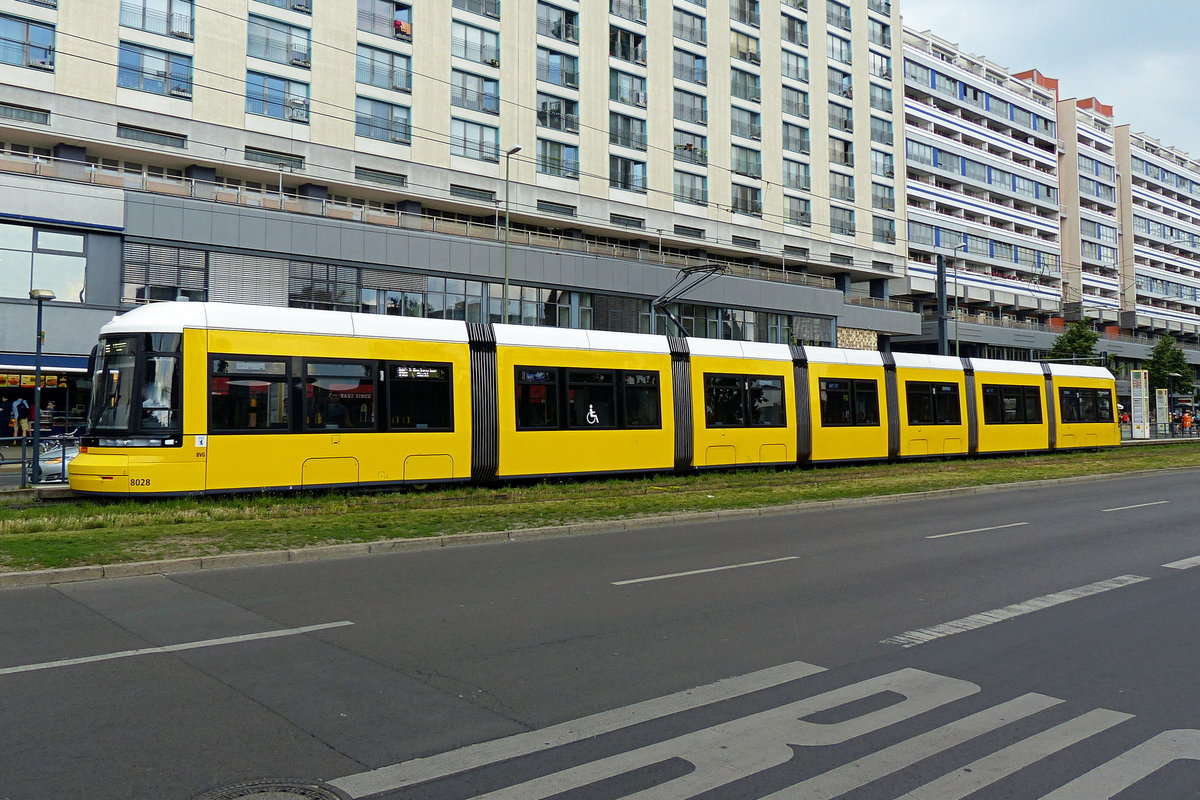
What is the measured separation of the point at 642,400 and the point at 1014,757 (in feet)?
54.4

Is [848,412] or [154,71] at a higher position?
[154,71]

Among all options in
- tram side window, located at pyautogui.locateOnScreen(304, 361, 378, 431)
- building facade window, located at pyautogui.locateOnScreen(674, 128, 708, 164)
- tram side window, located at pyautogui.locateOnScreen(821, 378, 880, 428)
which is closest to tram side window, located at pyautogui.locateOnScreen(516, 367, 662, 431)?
tram side window, located at pyautogui.locateOnScreen(304, 361, 378, 431)

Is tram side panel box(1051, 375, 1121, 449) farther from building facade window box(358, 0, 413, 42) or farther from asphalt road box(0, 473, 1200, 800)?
building facade window box(358, 0, 413, 42)

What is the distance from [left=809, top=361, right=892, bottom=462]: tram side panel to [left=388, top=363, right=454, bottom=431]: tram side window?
36.6 ft

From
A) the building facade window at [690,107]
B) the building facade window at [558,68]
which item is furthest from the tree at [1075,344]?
the building facade window at [558,68]

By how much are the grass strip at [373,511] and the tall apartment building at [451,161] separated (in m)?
20.7

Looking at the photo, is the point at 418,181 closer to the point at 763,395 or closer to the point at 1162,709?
the point at 763,395

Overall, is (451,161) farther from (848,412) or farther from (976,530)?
(976,530)

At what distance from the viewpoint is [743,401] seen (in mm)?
22938

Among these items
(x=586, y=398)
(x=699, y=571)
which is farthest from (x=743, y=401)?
(x=699, y=571)

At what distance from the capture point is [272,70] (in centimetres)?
3853

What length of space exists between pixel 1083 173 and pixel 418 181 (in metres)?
79.4

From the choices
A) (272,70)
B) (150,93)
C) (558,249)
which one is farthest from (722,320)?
(150,93)

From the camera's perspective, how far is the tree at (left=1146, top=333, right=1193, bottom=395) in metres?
74.7
